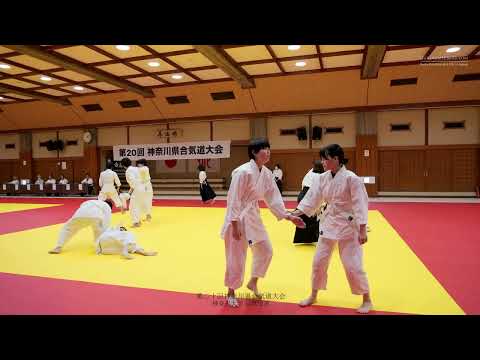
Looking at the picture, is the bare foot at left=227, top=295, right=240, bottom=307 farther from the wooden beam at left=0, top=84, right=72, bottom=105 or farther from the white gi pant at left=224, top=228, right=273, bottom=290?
the wooden beam at left=0, top=84, right=72, bottom=105

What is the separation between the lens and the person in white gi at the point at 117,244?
4.22 m

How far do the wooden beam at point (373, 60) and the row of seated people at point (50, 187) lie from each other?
38.2 ft

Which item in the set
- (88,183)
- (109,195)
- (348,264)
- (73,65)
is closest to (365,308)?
(348,264)

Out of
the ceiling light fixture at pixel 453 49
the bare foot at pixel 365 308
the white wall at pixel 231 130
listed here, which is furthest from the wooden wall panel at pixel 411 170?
the bare foot at pixel 365 308

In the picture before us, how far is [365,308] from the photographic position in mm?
2473

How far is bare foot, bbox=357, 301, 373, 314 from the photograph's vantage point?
2.45m

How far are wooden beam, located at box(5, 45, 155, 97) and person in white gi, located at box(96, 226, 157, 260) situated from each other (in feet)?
18.3

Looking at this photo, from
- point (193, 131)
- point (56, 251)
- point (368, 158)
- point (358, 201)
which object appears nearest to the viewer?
point (358, 201)

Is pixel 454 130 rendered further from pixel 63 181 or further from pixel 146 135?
pixel 63 181

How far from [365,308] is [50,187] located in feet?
50.0

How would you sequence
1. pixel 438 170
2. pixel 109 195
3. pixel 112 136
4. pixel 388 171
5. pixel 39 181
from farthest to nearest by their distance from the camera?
1. pixel 112 136
2. pixel 39 181
3. pixel 388 171
4. pixel 438 170
5. pixel 109 195

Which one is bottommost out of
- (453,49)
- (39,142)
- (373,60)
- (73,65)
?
(39,142)

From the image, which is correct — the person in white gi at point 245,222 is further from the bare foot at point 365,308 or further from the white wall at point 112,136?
the white wall at point 112,136

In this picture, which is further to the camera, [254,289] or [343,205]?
[254,289]
